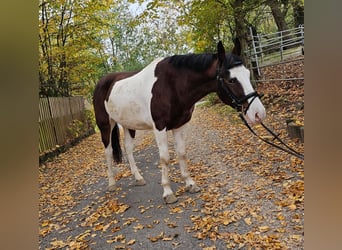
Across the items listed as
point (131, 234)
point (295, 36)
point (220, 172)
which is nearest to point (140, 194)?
point (131, 234)

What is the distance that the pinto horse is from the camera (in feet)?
3.14

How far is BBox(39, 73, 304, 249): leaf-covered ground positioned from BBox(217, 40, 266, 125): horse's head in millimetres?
65

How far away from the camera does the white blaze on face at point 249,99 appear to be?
2.85ft

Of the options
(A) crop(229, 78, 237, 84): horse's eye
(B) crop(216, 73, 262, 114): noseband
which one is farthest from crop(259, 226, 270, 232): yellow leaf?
(A) crop(229, 78, 237, 84): horse's eye

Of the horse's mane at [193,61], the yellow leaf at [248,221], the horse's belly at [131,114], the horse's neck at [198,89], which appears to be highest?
the horse's mane at [193,61]

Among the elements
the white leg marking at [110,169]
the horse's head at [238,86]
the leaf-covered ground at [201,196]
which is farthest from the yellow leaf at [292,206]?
the white leg marking at [110,169]

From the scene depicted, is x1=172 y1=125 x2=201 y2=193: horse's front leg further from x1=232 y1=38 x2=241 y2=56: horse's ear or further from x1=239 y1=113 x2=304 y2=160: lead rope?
x1=232 y1=38 x2=241 y2=56: horse's ear

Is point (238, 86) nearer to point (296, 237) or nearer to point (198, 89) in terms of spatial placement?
point (198, 89)

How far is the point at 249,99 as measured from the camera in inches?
34.5

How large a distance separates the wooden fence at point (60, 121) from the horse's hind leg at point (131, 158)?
0.18 m

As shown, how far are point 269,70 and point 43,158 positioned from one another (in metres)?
0.88

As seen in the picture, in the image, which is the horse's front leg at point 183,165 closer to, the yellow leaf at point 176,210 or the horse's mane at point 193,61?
the yellow leaf at point 176,210

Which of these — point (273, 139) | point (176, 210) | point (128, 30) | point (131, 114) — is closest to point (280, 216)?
point (273, 139)
